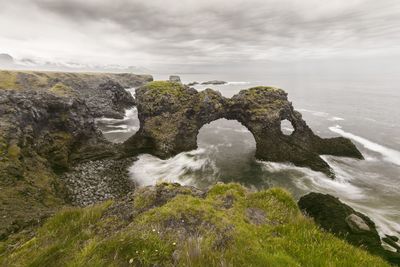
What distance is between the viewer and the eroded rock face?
127 feet

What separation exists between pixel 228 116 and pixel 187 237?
39214 millimetres

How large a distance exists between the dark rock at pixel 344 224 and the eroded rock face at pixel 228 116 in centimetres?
2581

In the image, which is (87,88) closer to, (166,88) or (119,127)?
(119,127)

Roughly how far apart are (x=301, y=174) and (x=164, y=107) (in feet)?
82.9

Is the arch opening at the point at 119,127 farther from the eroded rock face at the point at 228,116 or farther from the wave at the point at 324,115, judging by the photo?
the wave at the point at 324,115

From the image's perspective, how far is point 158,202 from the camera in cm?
1112

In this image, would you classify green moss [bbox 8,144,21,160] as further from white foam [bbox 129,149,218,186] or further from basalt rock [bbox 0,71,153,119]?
basalt rock [bbox 0,71,153,119]

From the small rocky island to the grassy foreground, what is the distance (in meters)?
0.04

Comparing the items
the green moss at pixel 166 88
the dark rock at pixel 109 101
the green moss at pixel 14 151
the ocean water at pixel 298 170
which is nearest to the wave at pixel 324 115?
the ocean water at pixel 298 170

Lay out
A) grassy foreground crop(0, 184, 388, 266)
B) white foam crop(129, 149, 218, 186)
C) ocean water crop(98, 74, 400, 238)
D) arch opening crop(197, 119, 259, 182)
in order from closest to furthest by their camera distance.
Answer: grassy foreground crop(0, 184, 388, 266) → ocean water crop(98, 74, 400, 238) → white foam crop(129, 149, 218, 186) → arch opening crop(197, 119, 259, 182)

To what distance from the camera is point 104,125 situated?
6344cm

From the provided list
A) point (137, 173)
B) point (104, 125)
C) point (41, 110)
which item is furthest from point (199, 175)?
point (104, 125)

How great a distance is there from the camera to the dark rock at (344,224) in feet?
27.0

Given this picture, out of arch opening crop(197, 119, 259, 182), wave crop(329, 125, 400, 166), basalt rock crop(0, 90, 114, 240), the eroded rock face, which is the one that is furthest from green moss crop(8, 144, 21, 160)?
wave crop(329, 125, 400, 166)
